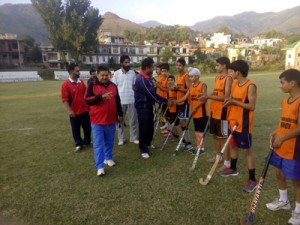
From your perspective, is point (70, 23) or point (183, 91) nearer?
point (183, 91)

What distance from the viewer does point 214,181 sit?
457 cm

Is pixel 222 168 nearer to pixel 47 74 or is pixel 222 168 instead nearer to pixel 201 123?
pixel 201 123

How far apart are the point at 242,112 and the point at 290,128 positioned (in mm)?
969

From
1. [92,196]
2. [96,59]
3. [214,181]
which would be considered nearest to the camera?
[92,196]

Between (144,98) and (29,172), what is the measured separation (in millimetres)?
2808

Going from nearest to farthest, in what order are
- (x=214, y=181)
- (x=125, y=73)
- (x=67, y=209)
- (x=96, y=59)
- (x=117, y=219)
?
(x=117, y=219) → (x=67, y=209) → (x=214, y=181) → (x=125, y=73) → (x=96, y=59)

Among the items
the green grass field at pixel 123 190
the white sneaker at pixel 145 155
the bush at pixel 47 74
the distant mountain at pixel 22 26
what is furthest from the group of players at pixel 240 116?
the distant mountain at pixel 22 26

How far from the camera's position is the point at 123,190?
14.3 ft

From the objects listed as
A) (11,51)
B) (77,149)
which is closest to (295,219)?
(77,149)

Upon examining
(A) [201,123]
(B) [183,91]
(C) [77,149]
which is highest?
(B) [183,91]

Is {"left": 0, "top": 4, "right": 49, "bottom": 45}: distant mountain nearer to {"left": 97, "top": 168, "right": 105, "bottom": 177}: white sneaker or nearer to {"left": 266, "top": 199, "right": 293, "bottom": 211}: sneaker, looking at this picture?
{"left": 97, "top": 168, "right": 105, "bottom": 177}: white sneaker

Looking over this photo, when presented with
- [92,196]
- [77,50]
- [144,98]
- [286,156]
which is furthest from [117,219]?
[77,50]

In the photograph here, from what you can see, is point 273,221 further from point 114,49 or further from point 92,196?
point 114,49

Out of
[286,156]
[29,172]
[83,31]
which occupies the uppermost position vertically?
[83,31]
